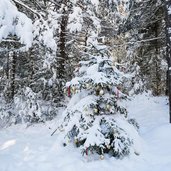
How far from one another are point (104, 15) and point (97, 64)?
25.4 feet

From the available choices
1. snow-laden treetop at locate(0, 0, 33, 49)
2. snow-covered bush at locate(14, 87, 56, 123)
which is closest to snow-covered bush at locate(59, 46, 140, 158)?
snow-laden treetop at locate(0, 0, 33, 49)

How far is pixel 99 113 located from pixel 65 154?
1.29 meters

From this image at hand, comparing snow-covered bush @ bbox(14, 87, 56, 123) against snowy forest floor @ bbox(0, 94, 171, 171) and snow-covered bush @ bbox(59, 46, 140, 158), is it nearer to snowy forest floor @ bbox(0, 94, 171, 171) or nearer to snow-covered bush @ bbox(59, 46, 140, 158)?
snowy forest floor @ bbox(0, 94, 171, 171)

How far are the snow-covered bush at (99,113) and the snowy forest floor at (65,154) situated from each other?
0.30 metres

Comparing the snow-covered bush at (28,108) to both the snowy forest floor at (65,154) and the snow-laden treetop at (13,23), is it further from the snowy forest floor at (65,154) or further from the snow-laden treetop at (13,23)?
the snow-laden treetop at (13,23)

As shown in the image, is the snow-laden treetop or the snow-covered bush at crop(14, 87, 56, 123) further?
the snow-covered bush at crop(14, 87, 56, 123)

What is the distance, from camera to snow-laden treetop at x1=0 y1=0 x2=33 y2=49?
603cm

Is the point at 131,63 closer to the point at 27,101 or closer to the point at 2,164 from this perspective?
the point at 27,101

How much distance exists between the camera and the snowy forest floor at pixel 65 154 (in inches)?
271

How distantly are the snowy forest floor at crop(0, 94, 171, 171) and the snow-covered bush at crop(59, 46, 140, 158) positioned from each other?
0.99 ft

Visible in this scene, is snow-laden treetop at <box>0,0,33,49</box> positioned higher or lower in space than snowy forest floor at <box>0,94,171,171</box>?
higher

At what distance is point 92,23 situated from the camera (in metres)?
12.9

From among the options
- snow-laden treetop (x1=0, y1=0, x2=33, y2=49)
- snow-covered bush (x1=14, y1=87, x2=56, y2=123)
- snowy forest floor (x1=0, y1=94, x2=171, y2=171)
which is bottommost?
snowy forest floor (x1=0, y1=94, x2=171, y2=171)

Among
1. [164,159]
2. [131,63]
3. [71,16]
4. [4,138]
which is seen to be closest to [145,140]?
[164,159]
